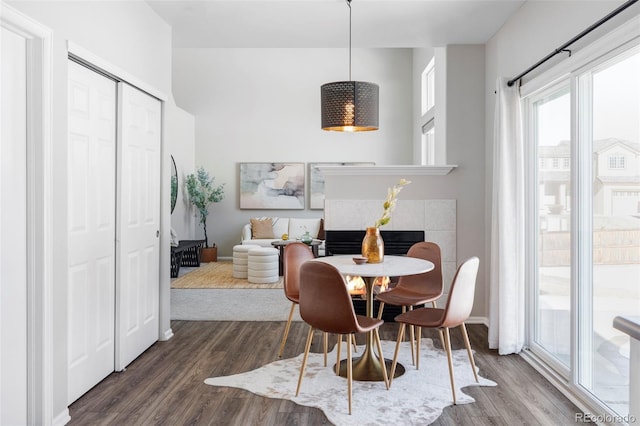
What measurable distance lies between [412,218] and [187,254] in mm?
4970

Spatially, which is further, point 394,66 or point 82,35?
point 394,66

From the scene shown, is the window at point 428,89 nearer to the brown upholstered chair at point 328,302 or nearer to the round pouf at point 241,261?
the round pouf at point 241,261

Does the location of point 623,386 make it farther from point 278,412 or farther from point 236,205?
point 236,205

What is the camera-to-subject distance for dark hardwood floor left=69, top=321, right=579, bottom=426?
8.49 feet

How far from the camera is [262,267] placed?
267 inches

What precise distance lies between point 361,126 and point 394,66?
566 cm

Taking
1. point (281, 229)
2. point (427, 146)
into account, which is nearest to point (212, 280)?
point (281, 229)

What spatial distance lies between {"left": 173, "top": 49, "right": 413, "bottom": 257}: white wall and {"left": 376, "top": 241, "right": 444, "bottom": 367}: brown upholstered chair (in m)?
5.44

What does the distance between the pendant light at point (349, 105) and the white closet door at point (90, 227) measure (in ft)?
5.15

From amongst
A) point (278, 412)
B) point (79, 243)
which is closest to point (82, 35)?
point (79, 243)

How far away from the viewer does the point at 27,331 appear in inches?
93.0

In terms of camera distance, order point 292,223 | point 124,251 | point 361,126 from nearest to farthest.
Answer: point 124,251 < point 361,126 < point 292,223

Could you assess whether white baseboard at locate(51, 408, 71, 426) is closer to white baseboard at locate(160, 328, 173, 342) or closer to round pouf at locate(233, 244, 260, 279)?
white baseboard at locate(160, 328, 173, 342)

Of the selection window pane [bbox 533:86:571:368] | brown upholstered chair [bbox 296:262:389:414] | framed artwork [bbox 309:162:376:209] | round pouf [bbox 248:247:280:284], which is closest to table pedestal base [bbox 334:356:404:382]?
brown upholstered chair [bbox 296:262:389:414]
